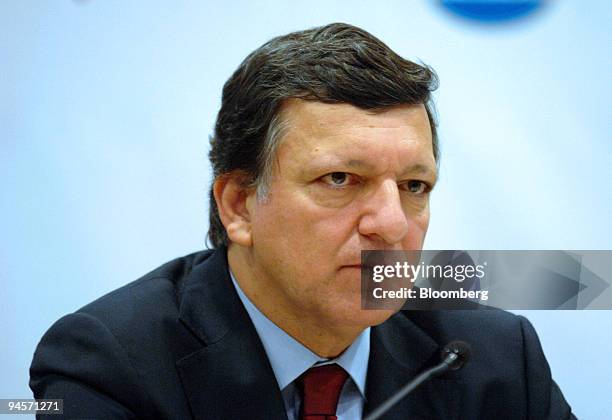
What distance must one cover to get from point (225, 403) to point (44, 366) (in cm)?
33

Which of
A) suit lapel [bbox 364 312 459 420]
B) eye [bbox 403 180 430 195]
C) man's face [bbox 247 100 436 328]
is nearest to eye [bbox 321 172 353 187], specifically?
man's face [bbox 247 100 436 328]

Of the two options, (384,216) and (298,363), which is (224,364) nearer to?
(298,363)

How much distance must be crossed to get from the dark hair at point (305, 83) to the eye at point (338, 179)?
12 cm

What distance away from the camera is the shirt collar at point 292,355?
164 centimetres

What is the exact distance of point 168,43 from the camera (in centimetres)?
205

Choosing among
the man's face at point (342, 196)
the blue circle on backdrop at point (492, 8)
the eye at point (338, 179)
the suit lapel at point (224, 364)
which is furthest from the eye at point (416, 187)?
the blue circle on backdrop at point (492, 8)

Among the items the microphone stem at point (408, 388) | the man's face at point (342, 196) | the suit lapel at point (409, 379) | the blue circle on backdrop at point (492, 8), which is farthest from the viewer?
the blue circle on backdrop at point (492, 8)

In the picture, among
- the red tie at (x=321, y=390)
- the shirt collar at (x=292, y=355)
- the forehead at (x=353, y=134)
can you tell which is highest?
the forehead at (x=353, y=134)

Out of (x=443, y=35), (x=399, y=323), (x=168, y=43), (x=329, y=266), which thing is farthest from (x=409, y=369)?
(x=168, y=43)

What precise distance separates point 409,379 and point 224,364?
13.2 inches

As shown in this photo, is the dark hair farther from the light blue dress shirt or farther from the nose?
Answer: the light blue dress shirt

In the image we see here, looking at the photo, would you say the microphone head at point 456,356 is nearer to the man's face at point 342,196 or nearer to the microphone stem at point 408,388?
the microphone stem at point 408,388

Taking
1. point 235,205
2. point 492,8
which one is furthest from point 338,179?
point 492,8

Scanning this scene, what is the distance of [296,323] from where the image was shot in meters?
1.67
